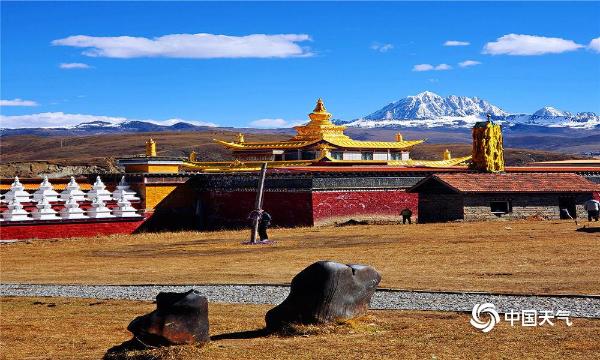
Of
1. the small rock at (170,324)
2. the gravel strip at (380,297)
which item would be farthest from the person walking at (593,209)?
the small rock at (170,324)

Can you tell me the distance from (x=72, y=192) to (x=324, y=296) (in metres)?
33.9

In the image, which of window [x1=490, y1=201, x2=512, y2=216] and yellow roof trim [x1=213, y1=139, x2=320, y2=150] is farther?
yellow roof trim [x1=213, y1=139, x2=320, y2=150]

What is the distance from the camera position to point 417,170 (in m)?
48.5

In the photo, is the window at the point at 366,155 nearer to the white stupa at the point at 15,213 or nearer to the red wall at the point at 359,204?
the red wall at the point at 359,204

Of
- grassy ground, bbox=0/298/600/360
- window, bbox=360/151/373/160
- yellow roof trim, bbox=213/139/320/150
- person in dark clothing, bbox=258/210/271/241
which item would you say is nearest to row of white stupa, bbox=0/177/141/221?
yellow roof trim, bbox=213/139/320/150

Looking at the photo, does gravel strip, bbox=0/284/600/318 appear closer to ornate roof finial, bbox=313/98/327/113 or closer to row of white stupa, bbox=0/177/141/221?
row of white stupa, bbox=0/177/141/221

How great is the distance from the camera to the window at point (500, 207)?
43.4 m

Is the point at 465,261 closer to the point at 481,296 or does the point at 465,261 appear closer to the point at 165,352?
the point at 481,296

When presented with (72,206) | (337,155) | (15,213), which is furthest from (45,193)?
(337,155)

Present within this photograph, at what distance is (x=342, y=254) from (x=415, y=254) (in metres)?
2.60

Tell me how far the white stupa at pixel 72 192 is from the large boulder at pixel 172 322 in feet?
109

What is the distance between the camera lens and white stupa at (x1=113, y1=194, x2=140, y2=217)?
1863 inches

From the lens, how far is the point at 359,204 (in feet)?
154

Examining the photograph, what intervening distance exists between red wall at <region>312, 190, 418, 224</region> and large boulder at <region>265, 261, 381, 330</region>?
2928 cm
